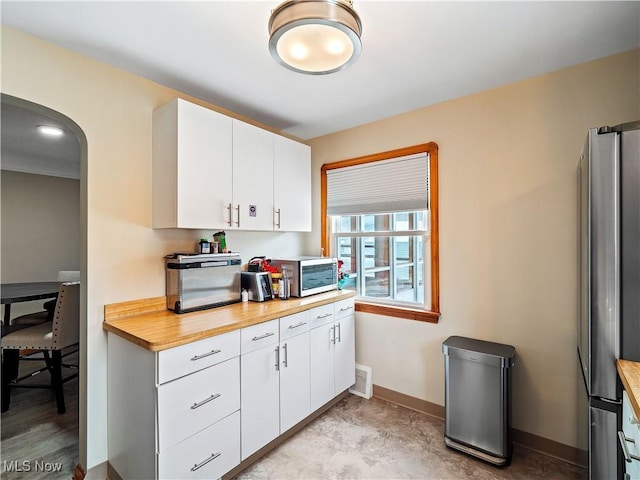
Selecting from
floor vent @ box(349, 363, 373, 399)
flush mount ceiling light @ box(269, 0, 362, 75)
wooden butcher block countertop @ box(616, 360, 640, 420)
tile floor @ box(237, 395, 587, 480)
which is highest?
flush mount ceiling light @ box(269, 0, 362, 75)

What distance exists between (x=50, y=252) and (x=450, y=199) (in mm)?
5383

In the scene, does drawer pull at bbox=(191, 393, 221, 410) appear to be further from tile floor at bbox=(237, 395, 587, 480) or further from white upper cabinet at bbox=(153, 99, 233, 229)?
white upper cabinet at bbox=(153, 99, 233, 229)

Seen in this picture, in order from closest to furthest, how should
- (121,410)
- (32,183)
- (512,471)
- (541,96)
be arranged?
(121,410)
(512,471)
(541,96)
(32,183)

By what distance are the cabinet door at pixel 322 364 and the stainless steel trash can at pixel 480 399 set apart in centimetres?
87

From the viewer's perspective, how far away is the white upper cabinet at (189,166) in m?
1.99

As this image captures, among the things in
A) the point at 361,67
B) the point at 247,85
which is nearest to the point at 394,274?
the point at 361,67

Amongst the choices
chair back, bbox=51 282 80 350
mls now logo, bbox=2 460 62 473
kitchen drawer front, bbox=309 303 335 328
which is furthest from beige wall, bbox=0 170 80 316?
kitchen drawer front, bbox=309 303 335 328

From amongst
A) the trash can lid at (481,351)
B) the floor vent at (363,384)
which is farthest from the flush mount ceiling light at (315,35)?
the floor vent at (363,384)

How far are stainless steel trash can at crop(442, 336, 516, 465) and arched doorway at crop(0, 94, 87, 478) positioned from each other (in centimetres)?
227

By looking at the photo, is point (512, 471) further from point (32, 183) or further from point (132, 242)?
point (32, 183)

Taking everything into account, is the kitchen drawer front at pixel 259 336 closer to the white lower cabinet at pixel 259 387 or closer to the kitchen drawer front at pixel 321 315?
the white lower cabinet at pixel 259 387

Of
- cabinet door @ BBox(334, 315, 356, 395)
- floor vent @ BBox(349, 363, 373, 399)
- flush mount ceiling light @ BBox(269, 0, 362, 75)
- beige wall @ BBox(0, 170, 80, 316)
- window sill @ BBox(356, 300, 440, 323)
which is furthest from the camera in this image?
beige wall @ BBox(0, 170, 80, 316)

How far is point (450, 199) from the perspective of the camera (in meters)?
2.45

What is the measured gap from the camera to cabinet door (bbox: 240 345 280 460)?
1871 millimetres
